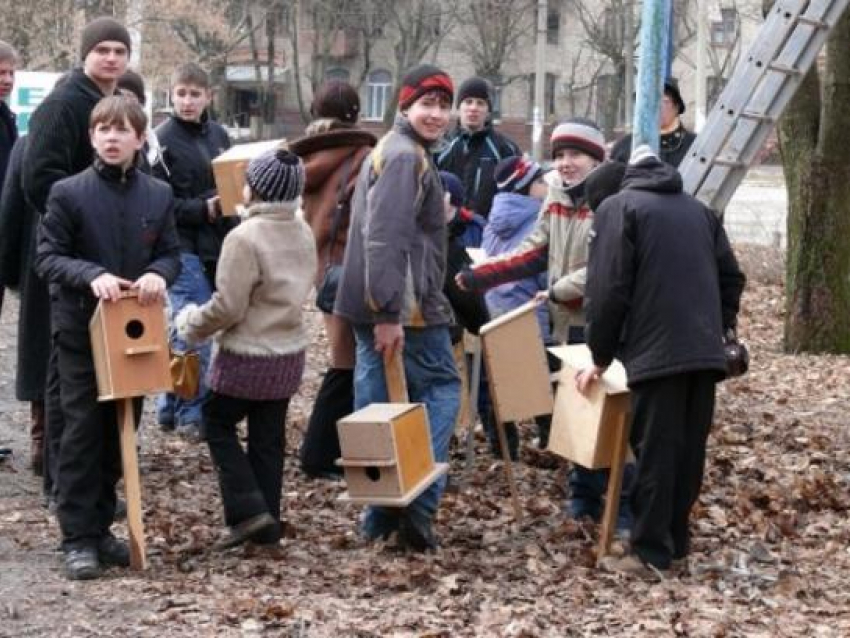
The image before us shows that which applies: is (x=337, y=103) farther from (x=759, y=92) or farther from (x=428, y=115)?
(x=759, y=92)

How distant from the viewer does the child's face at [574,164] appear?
8625 millimetres

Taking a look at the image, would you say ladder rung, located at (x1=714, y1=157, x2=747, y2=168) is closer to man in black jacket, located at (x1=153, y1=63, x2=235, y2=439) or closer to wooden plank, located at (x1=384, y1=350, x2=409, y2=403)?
man in black jacket, located at (x1=153, y1=63, x2=235, y2=439)

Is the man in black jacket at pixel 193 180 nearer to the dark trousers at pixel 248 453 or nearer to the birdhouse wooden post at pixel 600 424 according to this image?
the dark trousers at pixel 248 453

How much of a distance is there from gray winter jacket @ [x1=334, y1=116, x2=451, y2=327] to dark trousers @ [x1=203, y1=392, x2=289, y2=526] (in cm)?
54

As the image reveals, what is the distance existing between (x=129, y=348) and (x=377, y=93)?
74.0 m

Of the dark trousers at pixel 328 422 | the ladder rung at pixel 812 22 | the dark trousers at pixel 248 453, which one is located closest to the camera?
the dark trousers at pixel 248 453

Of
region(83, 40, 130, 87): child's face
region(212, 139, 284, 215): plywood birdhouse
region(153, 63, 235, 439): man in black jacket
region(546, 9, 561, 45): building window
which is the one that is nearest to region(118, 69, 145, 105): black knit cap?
region(153, 63, 235, 439): man in black jacket

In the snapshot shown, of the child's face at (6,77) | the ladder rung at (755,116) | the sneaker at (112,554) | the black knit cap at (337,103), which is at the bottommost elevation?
the sneaker at (112,554)

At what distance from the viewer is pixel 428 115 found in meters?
7.61

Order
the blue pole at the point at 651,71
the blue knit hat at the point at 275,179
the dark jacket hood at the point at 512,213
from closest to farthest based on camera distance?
1. the blue knit hat at the point at 275,179
2. the dark jacket hood at the point at 512,213
3. the blue pole at the point at 651,71

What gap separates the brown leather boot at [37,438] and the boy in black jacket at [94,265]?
1.78 m

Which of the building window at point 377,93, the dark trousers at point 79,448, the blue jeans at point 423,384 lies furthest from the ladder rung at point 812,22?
the building window at point 377,93

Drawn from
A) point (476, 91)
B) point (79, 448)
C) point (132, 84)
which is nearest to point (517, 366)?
point (79, 448)

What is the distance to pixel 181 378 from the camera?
7.65 meters
